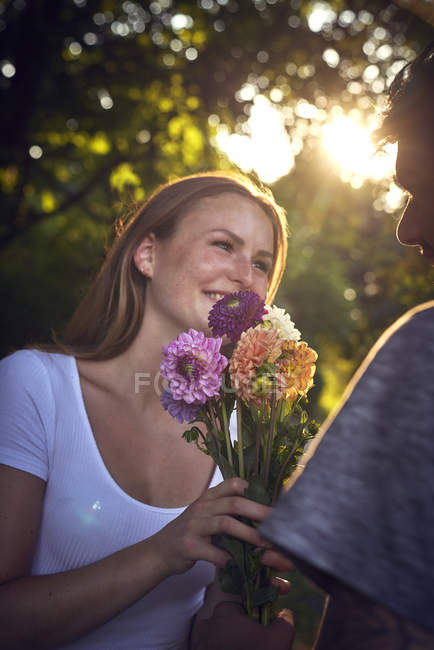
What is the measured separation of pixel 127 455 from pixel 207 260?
103 centimetres

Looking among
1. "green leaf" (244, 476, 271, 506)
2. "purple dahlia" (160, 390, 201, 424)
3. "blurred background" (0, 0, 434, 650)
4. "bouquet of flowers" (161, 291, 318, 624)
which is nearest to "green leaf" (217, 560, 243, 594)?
"bouquet of flowers" (161, 291, 318, 624)

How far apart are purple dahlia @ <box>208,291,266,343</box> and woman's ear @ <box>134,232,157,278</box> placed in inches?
49.4

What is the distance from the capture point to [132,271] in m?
2.81

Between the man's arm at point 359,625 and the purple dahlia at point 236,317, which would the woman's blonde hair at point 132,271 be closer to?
the purple dahlia at point 236,317

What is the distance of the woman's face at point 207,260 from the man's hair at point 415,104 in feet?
4.32

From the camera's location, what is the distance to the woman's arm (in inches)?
53.9

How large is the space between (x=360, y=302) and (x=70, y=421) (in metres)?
19.4

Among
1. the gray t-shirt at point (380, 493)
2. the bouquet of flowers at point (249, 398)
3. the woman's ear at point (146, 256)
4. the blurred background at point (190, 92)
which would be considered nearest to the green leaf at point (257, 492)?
the bouquet of flowers at point (249, 398)

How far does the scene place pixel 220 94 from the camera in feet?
26.6

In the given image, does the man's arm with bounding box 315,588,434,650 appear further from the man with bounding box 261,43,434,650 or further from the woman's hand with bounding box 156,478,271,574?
the woman's hand with bounding box 156,478,271,574

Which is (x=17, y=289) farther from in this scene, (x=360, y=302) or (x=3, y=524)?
(x=360, y=302)

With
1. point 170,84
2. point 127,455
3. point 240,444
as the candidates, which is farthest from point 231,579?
point 170,84

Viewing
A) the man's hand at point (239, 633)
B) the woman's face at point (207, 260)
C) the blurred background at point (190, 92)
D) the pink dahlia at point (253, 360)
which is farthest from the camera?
the blurred background at point (190, 92)

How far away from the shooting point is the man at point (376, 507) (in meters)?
0.74
